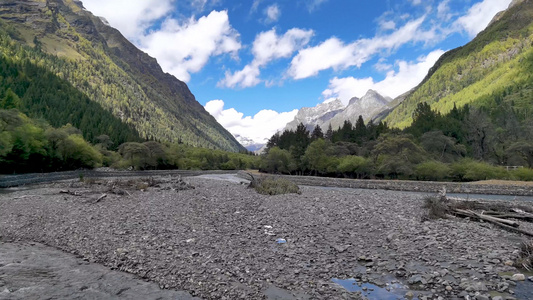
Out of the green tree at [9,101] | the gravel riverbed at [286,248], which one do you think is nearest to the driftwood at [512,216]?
the gravel riverbed at [286,248]

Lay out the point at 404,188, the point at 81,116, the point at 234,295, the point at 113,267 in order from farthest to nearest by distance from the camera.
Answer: the point at 81,116, the point at 404,188, the point at 113,267, the point at 234,295

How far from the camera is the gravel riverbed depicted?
31.5 feet

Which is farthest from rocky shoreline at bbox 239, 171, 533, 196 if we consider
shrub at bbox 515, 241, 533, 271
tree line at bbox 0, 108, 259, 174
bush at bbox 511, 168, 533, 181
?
tree line at bbox 0, 108, 259, 174

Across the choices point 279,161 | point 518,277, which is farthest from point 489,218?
point 279,161

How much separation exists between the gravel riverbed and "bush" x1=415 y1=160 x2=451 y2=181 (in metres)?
42.2

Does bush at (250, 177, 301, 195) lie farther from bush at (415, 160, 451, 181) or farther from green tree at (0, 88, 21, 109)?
green tree at (0, 88, 21, 109)

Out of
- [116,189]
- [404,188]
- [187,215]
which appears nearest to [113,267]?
[187,215]

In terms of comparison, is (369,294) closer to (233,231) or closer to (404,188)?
(233,231)

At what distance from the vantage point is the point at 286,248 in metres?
13.6

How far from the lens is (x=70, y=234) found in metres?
16.2

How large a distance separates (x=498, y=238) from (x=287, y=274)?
1136 centimetres

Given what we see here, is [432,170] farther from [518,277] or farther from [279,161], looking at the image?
[518,277]

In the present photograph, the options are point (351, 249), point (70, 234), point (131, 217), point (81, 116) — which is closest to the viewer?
point (351, 249)

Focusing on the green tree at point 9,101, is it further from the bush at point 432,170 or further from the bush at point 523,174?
the bush at point 523,174
